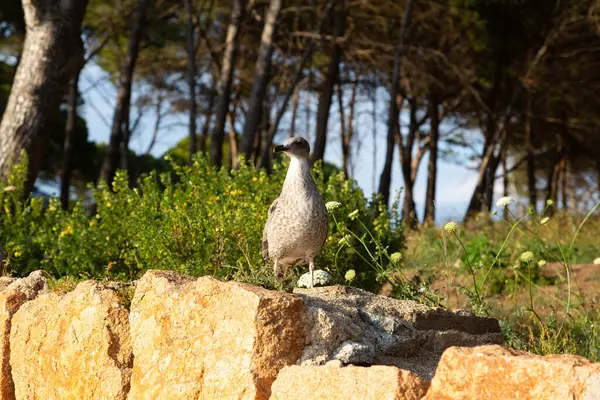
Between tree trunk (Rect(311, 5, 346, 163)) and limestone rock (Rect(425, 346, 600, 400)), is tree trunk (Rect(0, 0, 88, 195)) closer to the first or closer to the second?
limestone rock (Rect(425, 346, 600, 400))

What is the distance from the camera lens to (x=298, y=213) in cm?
450

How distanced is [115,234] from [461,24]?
14173 mm

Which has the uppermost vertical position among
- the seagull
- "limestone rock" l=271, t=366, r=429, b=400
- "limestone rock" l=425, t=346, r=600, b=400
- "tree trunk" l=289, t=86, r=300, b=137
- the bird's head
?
"tree trunk" l=289, t=86, r=300, b=137

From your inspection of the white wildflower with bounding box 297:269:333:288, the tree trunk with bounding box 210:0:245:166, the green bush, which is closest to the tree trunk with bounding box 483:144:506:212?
the tree trunk with bounding box 210:0:245:166

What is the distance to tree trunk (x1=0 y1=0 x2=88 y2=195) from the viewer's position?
890 centimetres

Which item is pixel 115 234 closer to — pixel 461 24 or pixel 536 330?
pixel 536 330

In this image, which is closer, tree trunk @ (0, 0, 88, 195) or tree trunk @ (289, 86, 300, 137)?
tree trunk @ (0, 0, 88, 195)

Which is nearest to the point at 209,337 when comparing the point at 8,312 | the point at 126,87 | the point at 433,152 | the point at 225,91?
the point at 8,312

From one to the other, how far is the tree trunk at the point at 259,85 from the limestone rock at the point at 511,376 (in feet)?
30.5

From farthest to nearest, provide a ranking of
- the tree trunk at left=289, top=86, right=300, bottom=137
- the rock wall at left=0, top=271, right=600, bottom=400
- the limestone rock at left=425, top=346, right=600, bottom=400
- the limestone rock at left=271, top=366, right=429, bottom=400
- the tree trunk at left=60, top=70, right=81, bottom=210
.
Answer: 1. the tree trunk at left=289, top=86, right=300, bottom=137
2. the tree trunk at left=60, top=70, right=81, bottom=210
3. the limestone rock at left=271, top=366, right=429, bottom=400
4. the rock wall at left=0, top=271, right=600, bottom=400
5. the limestone rock at left=425, top=346, right=600, bottom=400

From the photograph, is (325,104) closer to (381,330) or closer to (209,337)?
(381,330)

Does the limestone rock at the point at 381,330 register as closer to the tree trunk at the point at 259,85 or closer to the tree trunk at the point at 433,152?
the tree trunk at the point at 259,85

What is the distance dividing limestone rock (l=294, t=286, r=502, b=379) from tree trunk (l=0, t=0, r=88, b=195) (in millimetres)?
5621

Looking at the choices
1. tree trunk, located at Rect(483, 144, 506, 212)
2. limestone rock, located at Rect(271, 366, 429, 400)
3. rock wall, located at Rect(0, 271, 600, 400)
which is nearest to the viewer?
rock wall, located at Rect(0, 271, 600, 400)
